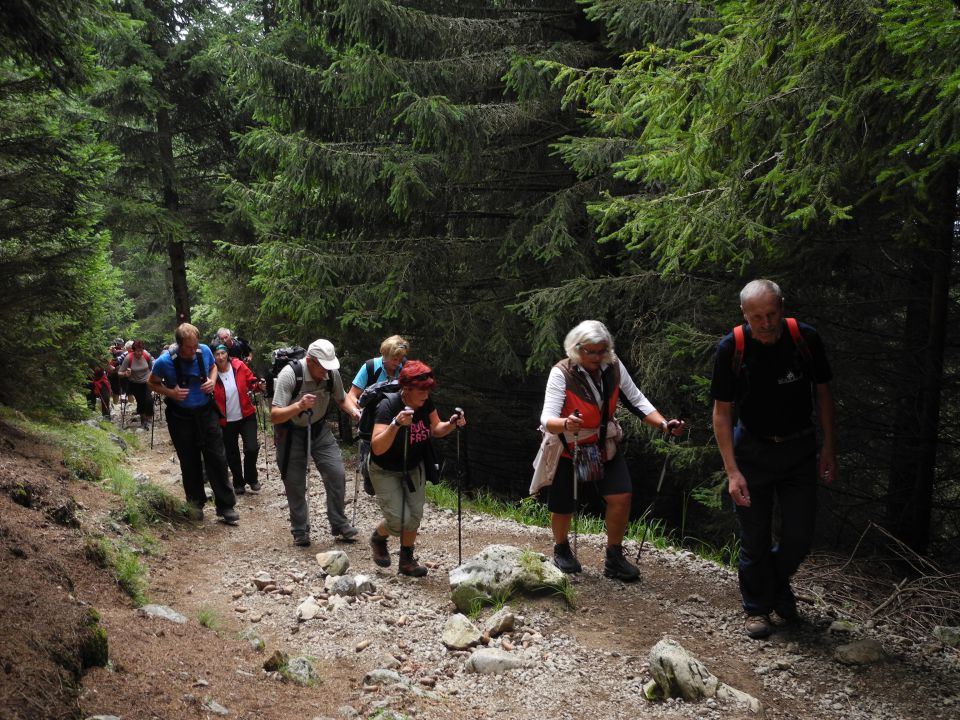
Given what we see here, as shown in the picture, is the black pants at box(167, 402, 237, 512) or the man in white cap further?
the black pants at box(167, 402, 237, 512)

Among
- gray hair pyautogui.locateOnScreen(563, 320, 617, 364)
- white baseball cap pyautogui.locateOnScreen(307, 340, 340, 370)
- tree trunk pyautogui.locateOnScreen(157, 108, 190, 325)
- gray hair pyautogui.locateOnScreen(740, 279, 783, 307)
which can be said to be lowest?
white baseball cap pyautogui.locateOnScreen(307, 340, 340, 370)

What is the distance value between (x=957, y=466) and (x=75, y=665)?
22.5 ft

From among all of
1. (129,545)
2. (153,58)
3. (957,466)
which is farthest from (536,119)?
(153,58)

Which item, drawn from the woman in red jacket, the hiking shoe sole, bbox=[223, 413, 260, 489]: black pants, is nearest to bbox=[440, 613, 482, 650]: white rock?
the hiking shoe sole

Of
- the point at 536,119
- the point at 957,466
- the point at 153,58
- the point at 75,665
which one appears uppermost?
the point at 153,58

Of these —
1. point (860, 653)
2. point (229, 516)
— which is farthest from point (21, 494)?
point (860, 653)

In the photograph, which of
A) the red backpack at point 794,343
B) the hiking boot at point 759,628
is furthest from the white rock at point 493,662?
the red backpack at point 794,343

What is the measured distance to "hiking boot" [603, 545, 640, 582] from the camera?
6.13 m

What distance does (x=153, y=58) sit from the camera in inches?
733

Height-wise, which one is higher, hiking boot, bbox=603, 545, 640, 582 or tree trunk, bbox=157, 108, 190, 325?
tree trunk, bbox=157, 108, 190, 325

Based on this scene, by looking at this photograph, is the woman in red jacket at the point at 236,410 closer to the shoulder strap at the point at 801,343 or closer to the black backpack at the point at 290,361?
the black backpack at the point at 290,361

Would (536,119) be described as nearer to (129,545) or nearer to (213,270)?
(129,545)

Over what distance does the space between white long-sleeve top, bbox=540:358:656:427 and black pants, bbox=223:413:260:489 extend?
616 cm

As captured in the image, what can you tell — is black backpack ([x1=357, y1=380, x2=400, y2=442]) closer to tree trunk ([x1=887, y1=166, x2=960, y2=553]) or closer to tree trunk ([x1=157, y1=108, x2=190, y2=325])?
tree trunk ([x1=887, y1=166, x2=960, y2=553])
